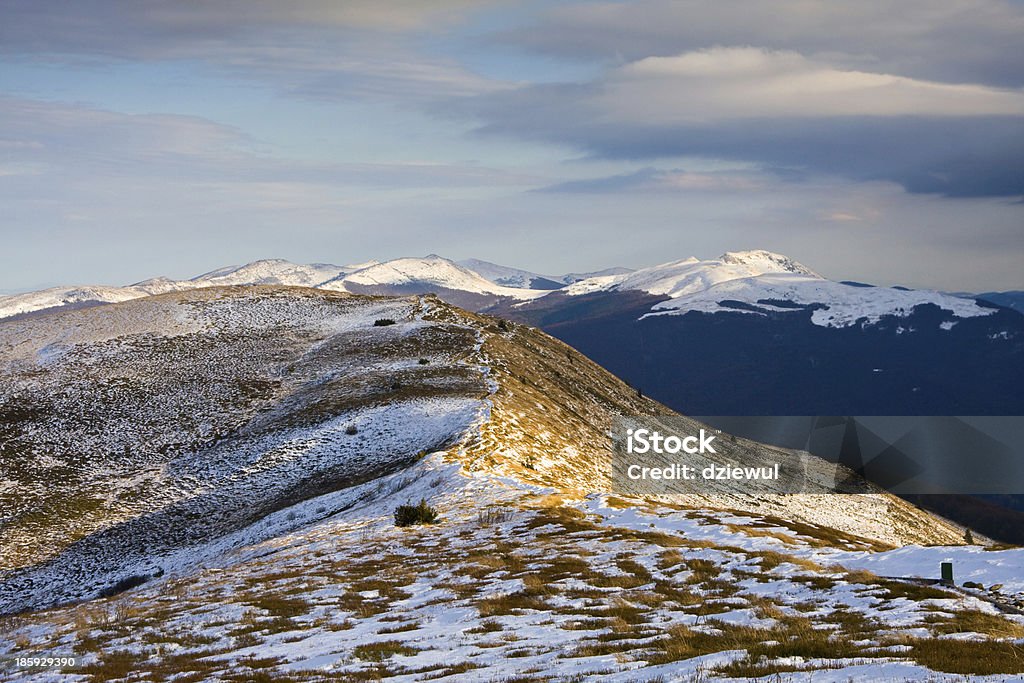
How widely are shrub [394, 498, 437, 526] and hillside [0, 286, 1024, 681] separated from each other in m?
0.73

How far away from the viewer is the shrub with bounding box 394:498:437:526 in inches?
1314

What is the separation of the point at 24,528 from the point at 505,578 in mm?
34146

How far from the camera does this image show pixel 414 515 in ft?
110

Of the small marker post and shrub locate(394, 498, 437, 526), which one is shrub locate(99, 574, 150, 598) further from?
the small marker post

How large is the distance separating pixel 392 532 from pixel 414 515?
Result: 1.23m

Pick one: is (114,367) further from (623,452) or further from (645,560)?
(645,560)

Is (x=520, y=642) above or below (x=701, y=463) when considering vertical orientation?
above

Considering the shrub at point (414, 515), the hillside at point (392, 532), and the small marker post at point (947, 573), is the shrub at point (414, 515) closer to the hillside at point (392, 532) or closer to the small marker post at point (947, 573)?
the hillside at point (392, 532)

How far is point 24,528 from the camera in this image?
4509 cm

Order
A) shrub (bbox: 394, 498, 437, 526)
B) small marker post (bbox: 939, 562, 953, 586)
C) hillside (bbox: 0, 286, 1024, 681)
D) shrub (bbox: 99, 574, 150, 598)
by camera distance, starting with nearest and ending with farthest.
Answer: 1. hillside (bbox: 0, 286, 1024, 681)
2. small marker post (bbox: 939, 562, 953, 586)
3. shrub (bbox: 394, 498, 437, 526)
4. shrub (bbox: 99, 574, 150, 598)

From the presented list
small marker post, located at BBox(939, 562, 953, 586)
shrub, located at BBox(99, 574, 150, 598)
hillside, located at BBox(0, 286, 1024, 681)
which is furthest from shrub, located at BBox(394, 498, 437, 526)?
small marker post, located at BBox(939, 562, 953, 586)

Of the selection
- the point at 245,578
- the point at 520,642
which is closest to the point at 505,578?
the point at 520,642

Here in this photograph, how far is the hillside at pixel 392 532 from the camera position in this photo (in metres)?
16.7

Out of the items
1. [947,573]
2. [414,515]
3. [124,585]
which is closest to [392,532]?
[414,515]
